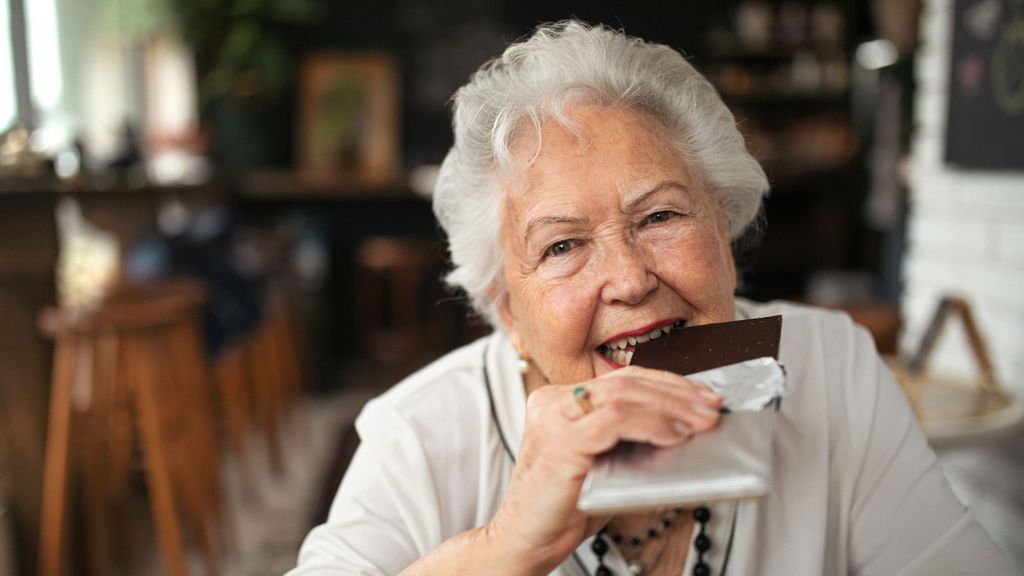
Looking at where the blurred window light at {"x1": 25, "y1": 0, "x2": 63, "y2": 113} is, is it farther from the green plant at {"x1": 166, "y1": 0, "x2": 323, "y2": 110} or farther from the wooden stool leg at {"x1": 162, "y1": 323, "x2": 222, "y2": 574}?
the wooden stool leg at {"x1": 162, "y1": 323, "x2": 222, "y2": 574}

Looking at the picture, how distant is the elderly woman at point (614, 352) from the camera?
108 cm

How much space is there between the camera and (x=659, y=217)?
3.58 ft

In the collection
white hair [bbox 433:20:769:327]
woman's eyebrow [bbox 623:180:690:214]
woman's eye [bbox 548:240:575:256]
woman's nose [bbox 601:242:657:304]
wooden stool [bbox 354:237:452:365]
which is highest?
white hair [bbox 433:20:769:327]

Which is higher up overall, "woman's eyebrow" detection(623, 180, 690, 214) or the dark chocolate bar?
"woman's eyebrow" detection(623, 180, 690, 214)

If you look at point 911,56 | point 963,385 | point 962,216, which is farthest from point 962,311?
point 911,56

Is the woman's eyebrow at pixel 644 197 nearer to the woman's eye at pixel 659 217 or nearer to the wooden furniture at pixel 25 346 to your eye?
the woman's eye at pixel 659 217

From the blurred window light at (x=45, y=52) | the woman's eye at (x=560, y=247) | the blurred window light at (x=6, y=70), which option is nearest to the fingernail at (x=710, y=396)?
the woman's eye at (x=560, y=247)

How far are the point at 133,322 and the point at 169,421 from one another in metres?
0.38

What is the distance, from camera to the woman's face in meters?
1.07

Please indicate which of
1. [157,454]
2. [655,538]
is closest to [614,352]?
[655,538]

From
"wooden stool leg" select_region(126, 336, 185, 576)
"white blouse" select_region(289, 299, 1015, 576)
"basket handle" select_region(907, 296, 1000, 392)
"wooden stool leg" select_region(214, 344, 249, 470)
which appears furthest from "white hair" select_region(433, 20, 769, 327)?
"wooden stool leg" select_region(214, 344, 249, 470)

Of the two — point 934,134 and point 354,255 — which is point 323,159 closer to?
point 354,255

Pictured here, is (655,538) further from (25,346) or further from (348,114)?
(348,114)

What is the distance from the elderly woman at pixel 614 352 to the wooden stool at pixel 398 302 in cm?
490
